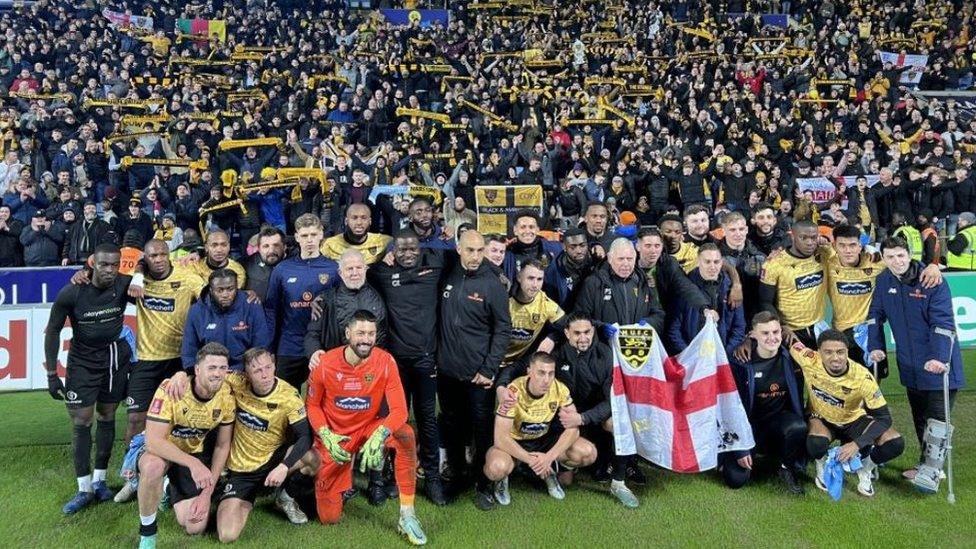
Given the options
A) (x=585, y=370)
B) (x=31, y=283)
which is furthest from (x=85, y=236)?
(x=585, y=370)

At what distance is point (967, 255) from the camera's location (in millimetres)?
12406

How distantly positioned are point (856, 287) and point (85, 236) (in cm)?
1135

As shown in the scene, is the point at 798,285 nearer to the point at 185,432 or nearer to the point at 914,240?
the point at 185,432

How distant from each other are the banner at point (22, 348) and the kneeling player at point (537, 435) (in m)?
5.48

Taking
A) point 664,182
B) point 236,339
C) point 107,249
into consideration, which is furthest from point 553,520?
point 664,182

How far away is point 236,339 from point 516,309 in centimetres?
221

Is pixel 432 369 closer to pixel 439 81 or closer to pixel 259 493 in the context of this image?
pixel 259 493

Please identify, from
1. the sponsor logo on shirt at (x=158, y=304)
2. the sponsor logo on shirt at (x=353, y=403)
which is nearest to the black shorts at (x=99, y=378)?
the sponsor logo on shirt at (x=158, y=304)

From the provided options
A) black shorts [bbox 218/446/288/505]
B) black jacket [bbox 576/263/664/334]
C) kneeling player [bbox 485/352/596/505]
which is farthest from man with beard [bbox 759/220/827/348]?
black shorts [bbox 218/446/288/505]

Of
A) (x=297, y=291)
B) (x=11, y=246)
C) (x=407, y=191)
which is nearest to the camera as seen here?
(x=297, y=291)

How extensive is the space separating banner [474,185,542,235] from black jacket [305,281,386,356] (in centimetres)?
869

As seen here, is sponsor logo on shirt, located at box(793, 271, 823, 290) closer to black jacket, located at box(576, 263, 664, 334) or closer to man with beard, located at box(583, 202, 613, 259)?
black jacket, located at box(576, 263, 664, 334)

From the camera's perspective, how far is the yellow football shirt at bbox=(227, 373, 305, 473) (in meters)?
5.21

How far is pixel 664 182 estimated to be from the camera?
576 inches
